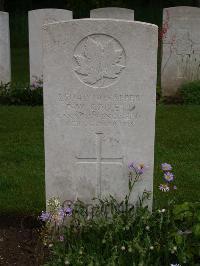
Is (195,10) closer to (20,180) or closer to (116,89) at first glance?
(20,180)

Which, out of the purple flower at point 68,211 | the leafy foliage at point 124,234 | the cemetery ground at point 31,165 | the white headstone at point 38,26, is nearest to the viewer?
the leafy foliage at point 124,234

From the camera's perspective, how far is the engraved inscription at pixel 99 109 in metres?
3.77

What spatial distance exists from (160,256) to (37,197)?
1838 mm

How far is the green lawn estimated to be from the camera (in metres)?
4.99

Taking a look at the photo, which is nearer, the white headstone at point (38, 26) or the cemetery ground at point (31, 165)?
the cemetery ground at point (31, 165)

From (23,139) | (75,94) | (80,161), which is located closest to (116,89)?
(75,94)

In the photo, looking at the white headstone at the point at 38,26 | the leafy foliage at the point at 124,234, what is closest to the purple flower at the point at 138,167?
the leafy foliage at the point at 124,234

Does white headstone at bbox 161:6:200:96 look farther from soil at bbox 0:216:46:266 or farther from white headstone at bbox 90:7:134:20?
soil at bbox 0:216:46:266

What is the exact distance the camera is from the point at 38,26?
9.51m

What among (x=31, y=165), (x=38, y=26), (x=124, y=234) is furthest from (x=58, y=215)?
(x=38, y=26)

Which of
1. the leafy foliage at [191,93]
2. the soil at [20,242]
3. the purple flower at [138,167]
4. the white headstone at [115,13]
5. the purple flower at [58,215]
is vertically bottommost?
the soil at [20,242]

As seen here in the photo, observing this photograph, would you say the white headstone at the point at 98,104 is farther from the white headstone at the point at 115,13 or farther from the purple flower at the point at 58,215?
the white headstone at the point at 115,13

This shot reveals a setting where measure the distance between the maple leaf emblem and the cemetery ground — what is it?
1310mm

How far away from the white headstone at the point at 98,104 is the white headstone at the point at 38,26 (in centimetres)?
583
